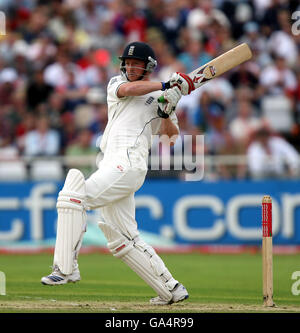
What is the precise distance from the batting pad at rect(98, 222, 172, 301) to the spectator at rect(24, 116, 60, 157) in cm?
700

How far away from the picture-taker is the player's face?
23.9 feet

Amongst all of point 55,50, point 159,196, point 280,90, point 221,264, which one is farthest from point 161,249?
point 55,50

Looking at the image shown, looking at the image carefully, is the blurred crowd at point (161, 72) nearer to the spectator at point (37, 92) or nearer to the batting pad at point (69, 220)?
the spectator at point (37, 92)

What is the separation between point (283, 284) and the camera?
9.54m

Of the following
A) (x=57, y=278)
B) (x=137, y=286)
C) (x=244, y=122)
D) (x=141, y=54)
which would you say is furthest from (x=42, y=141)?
(x=57, y=278)

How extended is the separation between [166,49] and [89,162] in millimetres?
2968

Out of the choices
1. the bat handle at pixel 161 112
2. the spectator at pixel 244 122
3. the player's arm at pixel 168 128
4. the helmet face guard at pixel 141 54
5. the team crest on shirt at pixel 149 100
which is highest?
the spectator at pixel 244 122

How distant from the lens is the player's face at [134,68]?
7.28m

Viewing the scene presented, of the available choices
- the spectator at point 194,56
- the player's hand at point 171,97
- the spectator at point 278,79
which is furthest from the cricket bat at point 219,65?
the spectator at point 278,79

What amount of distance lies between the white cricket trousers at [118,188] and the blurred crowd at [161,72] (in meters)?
6.55

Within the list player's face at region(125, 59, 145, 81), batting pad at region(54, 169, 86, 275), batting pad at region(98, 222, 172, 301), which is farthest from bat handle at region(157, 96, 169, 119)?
batting pad at region(98, 222, 172, 301)

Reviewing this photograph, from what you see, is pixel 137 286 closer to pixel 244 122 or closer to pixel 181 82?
pixel 181 82

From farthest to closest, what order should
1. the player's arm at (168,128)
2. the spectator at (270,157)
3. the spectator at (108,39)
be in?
the spectator at (108,39)
the spectator at (270,157)
the player's arm at (168,128)
